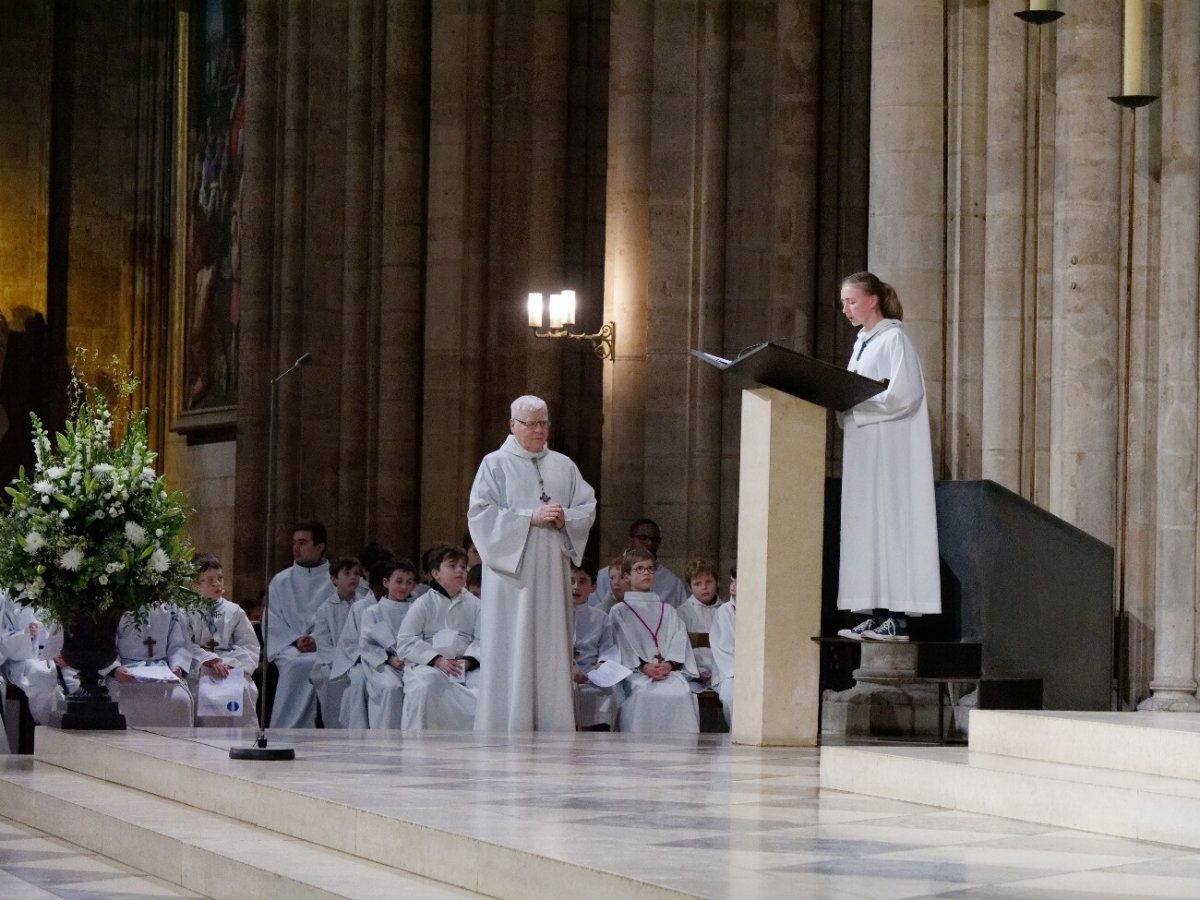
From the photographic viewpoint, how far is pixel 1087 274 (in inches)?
441

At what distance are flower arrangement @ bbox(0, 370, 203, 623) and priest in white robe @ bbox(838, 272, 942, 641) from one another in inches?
146

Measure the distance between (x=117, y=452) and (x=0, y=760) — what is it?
5.59 feet

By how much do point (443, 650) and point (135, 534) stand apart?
8.37 ft

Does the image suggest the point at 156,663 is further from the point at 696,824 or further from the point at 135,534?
the point at 696,824

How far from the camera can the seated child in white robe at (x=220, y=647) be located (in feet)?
44.0

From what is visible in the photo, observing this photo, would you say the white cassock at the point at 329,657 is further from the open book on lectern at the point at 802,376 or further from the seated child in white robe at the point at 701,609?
the open book on lectern at the point at 802,376

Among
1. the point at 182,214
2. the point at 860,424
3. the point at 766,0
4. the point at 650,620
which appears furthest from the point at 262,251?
the point at 860,424

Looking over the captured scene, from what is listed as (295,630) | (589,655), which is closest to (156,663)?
(589,655)

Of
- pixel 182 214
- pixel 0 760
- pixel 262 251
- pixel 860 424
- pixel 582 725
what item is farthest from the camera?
pixel 182 214

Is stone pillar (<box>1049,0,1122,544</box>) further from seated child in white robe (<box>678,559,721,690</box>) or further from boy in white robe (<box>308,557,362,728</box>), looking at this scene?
boy in white robe (<box>308,557,362,728</box>)

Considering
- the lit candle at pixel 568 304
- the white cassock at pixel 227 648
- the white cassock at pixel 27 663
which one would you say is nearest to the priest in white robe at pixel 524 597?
the white cassock at pixel 227 648

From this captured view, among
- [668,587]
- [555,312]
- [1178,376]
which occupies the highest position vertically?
[555,312]

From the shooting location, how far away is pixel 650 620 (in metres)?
13.4

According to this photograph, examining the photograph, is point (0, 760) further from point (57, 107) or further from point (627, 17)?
point (57, 107)
